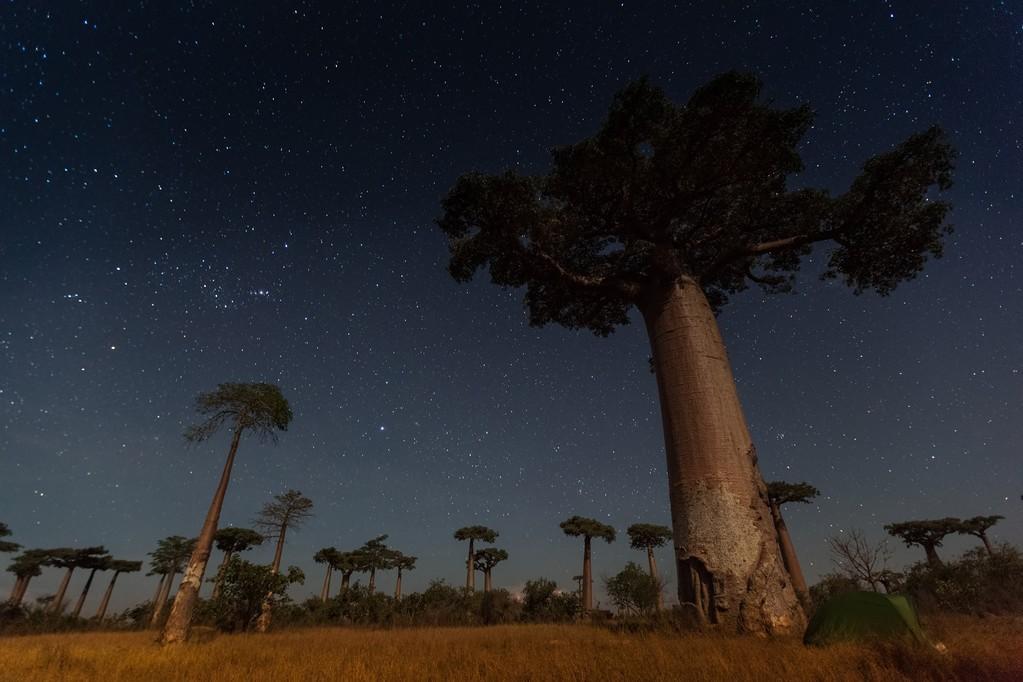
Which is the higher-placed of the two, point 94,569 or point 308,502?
point 308,502

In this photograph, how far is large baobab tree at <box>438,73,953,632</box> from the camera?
7.02 metres

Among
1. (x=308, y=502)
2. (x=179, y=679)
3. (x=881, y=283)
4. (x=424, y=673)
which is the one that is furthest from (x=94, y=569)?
(x=881, y=283)

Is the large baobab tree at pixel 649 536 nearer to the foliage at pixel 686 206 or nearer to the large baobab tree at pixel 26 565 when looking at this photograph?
the foliage at pixel 686 206

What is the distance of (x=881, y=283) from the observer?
38.0ft

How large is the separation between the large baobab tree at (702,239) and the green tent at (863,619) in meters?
0.66

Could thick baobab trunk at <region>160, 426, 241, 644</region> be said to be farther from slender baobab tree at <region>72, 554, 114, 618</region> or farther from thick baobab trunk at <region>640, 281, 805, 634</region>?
slender baobab tree at <region>72, 554, 114, 618</region>

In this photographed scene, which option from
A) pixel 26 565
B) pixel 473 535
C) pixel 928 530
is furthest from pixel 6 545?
pixel 928 530

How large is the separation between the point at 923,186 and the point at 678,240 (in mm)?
4826

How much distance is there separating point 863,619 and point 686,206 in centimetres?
794

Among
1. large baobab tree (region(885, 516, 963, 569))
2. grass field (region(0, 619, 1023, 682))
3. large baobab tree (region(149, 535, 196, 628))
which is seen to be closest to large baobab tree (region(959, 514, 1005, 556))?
large baobab tree (region(885, 516, 963, 569))

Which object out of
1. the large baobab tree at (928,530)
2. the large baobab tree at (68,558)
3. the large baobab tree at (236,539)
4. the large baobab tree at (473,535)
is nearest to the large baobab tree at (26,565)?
the large baobab tree at (68,558)

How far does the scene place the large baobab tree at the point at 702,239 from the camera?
23.0 feet

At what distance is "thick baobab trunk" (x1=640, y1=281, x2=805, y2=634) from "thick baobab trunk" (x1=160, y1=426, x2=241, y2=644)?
13084 mm

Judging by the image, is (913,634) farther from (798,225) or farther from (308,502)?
(308,502)
